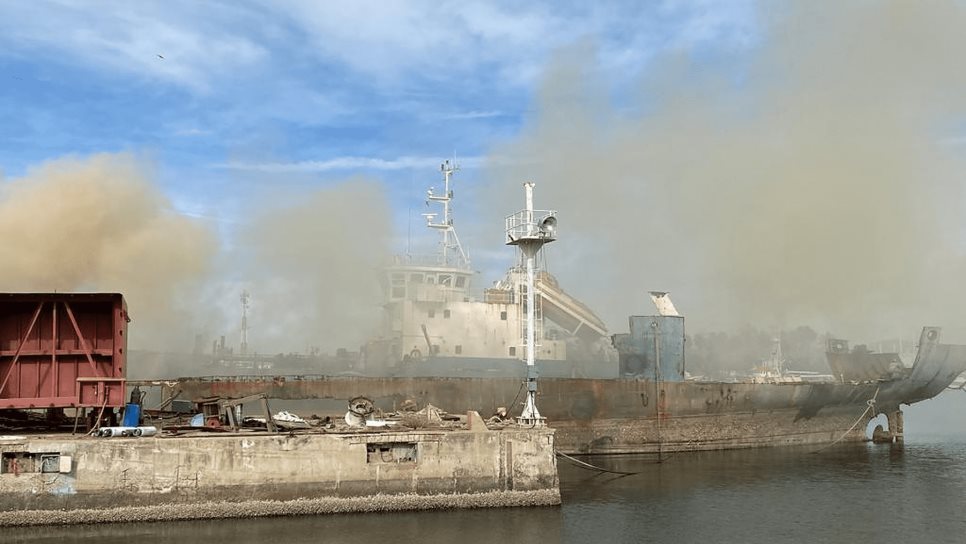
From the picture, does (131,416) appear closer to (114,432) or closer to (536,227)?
(114,432)

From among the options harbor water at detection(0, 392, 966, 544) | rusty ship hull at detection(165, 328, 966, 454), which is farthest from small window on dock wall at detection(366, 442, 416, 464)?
rusty ship hull at detection(165, 328, 966, 454)

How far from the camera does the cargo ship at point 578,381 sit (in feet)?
105

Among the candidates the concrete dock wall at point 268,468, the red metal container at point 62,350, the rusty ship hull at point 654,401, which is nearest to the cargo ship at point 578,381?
the rusty ship hull at point 654,401

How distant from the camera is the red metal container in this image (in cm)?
1880

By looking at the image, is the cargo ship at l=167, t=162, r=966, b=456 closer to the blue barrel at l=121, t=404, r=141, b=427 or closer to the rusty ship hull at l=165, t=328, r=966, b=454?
the rusty ship hull at l=165, t=328, r=966, b=454

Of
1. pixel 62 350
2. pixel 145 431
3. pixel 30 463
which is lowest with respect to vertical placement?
pixel 30 463

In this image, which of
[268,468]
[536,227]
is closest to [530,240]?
[536,227]

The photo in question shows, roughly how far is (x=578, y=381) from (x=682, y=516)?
1243 cm

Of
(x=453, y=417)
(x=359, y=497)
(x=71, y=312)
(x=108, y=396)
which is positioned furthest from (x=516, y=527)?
→ (x=71, y=312)

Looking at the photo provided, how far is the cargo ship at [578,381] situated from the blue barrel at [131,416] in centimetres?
707

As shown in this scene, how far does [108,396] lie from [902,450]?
3776cm

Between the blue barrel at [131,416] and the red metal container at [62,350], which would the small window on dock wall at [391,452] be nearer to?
the blue barrel at [131,416]

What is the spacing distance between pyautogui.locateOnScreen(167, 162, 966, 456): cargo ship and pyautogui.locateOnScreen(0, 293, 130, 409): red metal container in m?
6.97

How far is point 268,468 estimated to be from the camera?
18219 mm
